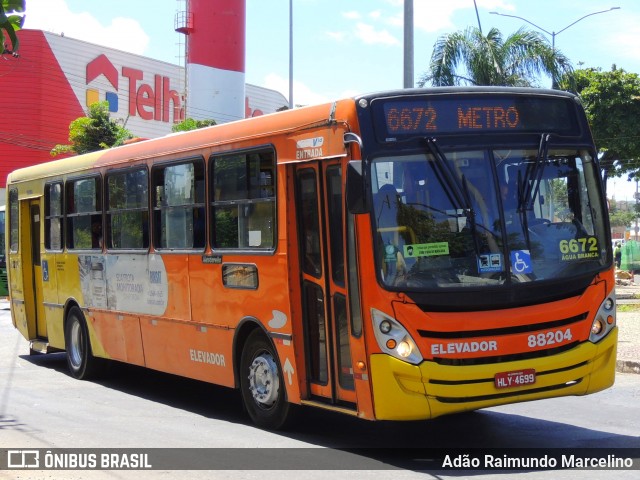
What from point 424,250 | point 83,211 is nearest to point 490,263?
point 424,250

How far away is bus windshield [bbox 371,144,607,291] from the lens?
306 inches


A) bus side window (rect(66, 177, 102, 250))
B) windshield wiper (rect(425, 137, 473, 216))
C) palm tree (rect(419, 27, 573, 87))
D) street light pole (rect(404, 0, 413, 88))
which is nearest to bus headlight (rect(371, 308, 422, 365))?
windshield wiper (rect(425, 137, 473, 216))

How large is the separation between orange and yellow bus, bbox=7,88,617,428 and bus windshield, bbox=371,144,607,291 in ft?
0.04

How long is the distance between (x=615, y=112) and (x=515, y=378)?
94.9ft

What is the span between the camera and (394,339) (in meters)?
7.64

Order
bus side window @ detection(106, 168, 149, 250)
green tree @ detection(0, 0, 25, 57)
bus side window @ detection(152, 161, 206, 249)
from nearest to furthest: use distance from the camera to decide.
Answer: green tree @ detection(0, 0, 25, 57)
bus side window @ detection(152, 161, 206, 249)
bus side window @ detection(106, 168, 149, 250)

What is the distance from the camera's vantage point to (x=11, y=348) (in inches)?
706

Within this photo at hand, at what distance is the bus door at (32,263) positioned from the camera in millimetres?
15781

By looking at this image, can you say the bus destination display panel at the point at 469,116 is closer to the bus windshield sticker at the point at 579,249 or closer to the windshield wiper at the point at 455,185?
the windshield wiper at the point at 455,185

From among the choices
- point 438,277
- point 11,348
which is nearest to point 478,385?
point 438,277

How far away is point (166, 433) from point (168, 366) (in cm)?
210

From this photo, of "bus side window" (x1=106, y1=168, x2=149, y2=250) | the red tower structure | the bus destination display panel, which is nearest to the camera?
the bus destination display panel

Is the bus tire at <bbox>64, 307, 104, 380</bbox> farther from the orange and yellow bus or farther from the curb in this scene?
the curb

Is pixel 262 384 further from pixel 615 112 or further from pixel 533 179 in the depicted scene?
pixel 615 112
